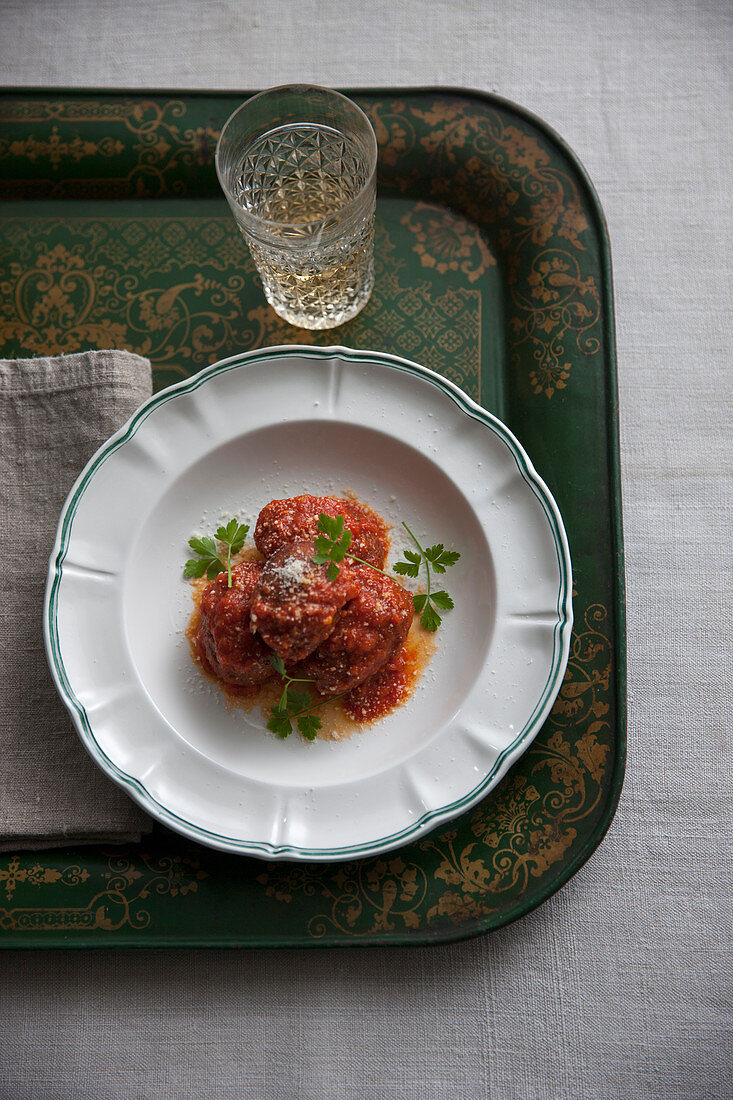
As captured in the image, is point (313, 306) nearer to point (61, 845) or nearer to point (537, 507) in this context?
point (537, 507)

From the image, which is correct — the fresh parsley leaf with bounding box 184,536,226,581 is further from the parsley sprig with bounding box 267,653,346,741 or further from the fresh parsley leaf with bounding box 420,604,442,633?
the fresh parsley leaf with bounding box 420,604,442,633

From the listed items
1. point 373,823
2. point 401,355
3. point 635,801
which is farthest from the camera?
point 401,355

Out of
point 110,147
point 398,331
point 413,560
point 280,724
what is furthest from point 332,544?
point 110,147

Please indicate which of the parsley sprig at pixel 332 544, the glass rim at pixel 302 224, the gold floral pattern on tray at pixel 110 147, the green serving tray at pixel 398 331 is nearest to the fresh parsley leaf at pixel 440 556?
the parsley sprig at pixel 332 544

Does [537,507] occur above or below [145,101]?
below

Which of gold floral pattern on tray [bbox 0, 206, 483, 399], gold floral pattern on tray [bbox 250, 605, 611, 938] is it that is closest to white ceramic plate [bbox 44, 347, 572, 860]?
gold floral pattern on tray [bbox 250, 605, 611, 938]

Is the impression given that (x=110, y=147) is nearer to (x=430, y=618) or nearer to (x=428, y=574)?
(x=428, y=574)


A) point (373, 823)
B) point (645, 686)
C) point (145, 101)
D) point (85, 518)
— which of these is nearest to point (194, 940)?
point (373, 823)

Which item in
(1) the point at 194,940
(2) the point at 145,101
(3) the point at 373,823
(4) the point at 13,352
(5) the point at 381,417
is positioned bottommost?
(1) the point at 194,940
